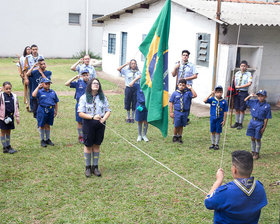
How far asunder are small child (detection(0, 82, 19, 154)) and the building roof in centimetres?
717

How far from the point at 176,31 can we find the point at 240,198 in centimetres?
1215

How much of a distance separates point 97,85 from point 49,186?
6.31 ft

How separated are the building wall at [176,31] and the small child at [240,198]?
22.4ft

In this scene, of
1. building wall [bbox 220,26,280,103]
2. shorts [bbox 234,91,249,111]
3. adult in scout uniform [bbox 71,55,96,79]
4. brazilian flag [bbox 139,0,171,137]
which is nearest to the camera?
brazilian flag [bbox 139,0,171,137]

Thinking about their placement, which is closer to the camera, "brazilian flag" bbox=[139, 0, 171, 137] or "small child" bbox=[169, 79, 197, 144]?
"brazilian flag" bbox=[139, 0, 171, 137]

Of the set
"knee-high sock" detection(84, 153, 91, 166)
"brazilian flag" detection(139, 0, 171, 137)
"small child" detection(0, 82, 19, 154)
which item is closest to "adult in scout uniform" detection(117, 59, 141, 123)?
"small child" detection(0, 82, 19, 154)

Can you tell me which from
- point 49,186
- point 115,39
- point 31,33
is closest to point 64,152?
point 49,186

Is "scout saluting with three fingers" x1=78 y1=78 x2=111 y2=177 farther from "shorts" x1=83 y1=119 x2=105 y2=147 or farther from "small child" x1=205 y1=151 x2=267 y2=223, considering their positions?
"small child" x1=205 y1=151 x2=267 y2=223

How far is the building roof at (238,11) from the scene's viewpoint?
12102mm

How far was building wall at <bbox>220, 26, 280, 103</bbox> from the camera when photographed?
12.6m

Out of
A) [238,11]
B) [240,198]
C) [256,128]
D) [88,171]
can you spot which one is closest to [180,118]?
[256,128]

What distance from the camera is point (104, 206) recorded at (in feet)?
18.1

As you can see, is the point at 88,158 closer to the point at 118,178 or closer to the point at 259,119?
the point at 118,178

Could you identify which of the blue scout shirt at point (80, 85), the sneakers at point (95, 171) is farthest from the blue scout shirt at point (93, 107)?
the blue scout shirt at point (80, 85)
